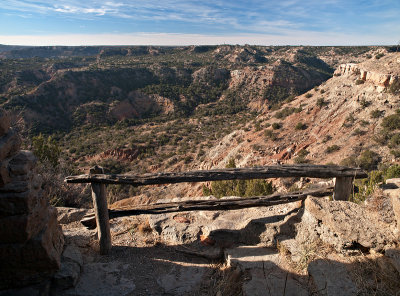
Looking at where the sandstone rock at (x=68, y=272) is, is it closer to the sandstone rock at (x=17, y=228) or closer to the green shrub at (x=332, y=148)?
the sandstone rock at (x=17, y=228)

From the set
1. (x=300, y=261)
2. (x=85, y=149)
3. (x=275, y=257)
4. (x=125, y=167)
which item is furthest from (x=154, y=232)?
(x=85, y=149)

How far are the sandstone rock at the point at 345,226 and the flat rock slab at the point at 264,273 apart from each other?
2.52ft

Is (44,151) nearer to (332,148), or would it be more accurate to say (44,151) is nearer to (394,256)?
(394,256)

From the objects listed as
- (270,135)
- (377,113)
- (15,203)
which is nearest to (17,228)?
(15,203)

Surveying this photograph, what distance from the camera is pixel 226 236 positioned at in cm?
462

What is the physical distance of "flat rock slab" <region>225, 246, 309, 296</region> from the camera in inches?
131

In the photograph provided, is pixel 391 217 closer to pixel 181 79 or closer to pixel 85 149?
pixel 85 149

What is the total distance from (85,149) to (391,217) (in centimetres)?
2886

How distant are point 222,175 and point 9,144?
3016mm

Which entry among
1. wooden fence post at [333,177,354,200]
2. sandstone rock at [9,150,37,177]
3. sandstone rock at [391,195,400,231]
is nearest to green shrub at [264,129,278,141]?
wooden fence post at [333,177,354,200]

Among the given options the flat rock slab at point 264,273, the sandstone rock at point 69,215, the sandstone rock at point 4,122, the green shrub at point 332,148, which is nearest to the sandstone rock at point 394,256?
the flat rock slab at point 264,273

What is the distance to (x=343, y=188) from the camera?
14.7 feet

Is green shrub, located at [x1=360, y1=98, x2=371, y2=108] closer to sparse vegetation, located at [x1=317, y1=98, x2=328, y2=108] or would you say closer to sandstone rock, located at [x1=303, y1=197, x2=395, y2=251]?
sparse vegetation, located at [x1=317, y1=98, x2=328, y2=108]

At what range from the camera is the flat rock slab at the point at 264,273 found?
3.33 meters
